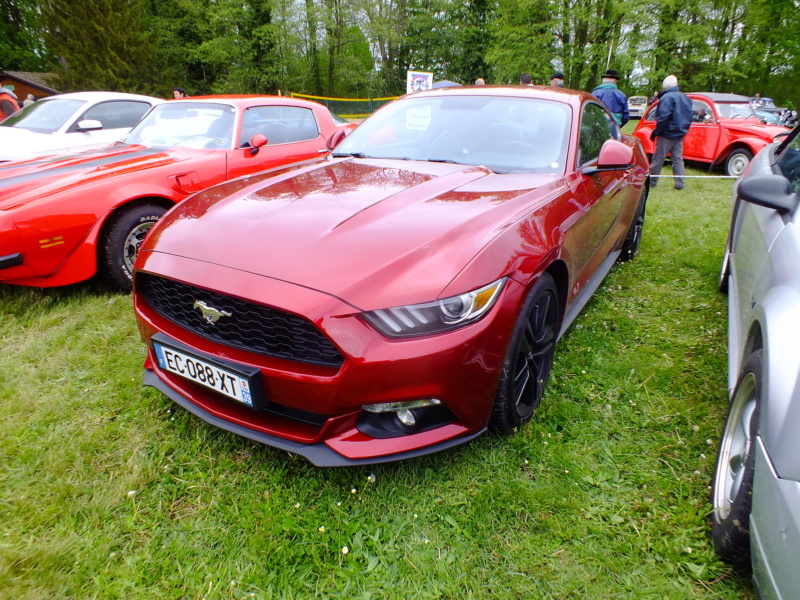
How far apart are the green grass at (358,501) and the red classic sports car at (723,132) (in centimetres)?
705

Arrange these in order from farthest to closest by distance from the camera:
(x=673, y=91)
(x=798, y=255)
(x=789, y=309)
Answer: (x=673, y=91), (x=798, y=255), (x=789, y=309)

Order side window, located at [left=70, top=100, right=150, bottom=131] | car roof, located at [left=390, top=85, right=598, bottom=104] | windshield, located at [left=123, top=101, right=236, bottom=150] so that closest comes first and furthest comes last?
→ car roof, located at [left=390, top=85, right=598, bottom=104]
windshield, located at [left=123, top=101, right=236, bottom=150]
side window, located at [left=70, top=100, right=150, bottom=131]

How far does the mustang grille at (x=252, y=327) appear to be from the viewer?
1.61 metres

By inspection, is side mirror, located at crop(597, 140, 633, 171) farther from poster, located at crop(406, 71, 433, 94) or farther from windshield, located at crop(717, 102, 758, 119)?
poster, located at crop(406, 71, 433, 94)

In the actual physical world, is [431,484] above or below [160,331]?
below

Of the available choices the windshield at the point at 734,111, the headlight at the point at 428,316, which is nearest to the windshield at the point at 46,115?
the headlight at the point at 428,316

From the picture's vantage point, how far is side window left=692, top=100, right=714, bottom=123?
8.70 meters

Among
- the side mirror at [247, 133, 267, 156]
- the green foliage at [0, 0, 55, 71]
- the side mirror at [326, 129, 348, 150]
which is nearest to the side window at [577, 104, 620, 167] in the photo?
the side mirror at [326, 129, 348, 150]

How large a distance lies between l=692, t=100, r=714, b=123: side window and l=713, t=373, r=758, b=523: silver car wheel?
29.3 feet

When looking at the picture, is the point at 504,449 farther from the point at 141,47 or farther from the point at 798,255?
the point at 141,47

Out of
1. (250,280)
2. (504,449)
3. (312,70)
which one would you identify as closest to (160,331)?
(250,280)

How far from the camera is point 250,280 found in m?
1.66

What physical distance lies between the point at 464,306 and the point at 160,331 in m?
1.24

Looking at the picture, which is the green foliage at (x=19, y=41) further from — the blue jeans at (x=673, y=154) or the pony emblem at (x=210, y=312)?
the pony emblem at (x=210, y=312)
